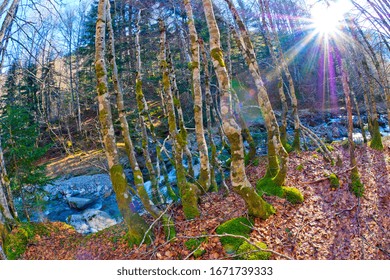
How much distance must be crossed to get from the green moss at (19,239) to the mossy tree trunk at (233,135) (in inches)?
244

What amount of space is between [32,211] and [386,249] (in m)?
12.7

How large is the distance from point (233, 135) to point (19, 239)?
6663 millimetres

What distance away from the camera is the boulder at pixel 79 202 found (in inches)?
467

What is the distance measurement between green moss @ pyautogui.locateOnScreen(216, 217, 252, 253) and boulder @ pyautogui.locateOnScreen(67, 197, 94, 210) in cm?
977

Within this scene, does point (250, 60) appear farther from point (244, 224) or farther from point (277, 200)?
point (244, 224)

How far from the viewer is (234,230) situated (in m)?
4.46

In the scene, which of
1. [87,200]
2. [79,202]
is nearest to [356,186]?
[87,200]

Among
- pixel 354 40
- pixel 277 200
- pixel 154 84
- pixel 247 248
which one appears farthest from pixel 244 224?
pixel 154 84

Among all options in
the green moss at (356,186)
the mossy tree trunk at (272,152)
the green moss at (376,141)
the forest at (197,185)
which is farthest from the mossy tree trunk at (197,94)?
the green moss at (376,141)

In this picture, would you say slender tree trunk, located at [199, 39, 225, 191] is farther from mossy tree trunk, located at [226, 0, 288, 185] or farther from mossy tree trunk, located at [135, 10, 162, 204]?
mossy tree trunk, located at [135, 10, 162, 204]

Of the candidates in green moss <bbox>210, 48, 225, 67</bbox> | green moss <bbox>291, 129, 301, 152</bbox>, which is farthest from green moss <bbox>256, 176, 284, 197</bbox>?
green moss <bbox>291, 129, 301, 152</bbox>

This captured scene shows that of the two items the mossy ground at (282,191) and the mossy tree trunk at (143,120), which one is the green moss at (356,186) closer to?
the mossy ground at (282,191)

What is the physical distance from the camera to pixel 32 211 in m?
10.5

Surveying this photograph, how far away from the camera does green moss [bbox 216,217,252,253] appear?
13.6 feet
